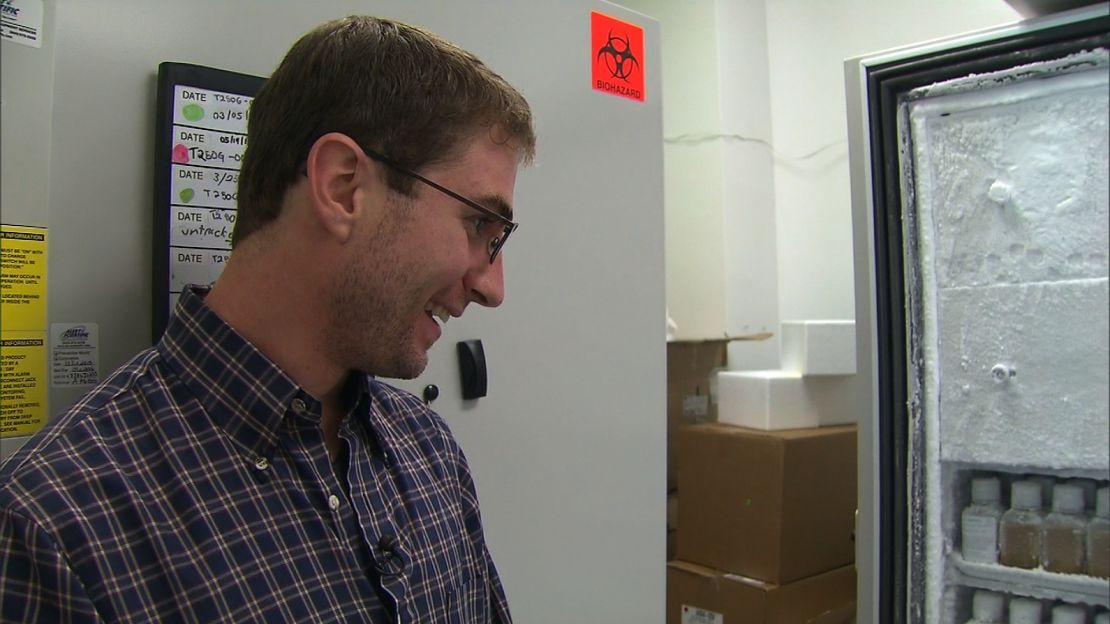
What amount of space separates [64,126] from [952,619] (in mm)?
1089

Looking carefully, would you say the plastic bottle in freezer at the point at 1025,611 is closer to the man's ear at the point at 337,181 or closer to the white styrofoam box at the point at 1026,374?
the white styrofoam box at the point at 1026,374

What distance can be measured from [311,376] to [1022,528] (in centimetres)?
78

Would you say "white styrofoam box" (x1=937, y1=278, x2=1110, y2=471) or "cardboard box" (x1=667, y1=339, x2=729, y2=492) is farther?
"cardboard box" (x1=667, y1=339, x2=729, y2=492)

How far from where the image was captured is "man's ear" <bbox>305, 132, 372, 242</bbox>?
79 cm

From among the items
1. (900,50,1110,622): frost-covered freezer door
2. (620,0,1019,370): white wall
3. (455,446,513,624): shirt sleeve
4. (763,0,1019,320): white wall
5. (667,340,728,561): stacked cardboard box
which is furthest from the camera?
(620,0,1019,370): white wall

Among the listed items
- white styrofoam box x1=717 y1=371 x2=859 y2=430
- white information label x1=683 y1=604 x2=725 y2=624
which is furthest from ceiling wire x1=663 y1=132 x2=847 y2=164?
white information label x1=683 y1=604 x2=725 y2=624

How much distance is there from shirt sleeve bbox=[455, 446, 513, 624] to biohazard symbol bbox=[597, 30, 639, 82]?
2.25 feet

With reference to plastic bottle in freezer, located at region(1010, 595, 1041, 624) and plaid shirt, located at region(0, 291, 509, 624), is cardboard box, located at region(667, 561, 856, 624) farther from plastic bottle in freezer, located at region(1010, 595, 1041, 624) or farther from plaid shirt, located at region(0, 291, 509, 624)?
plaid shirt, located at region(0, 291, 509, 624)

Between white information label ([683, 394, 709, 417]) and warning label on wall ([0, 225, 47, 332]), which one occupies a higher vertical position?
warning label on wall ([0, 225, 47, 332])

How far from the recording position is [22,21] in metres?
0.75

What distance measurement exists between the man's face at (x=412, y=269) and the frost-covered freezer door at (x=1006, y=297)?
49 centimetres

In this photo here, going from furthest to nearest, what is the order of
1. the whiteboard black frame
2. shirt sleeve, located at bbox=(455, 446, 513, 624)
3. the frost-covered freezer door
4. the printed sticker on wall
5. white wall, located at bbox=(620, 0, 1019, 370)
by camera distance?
white wall, located at bbox=(620, 0, 1019, 370) < the printed sticker on wall < shirt sleeve, located at bbox=(455, 446, 513, 624) < the whiteboard black frame < the frost-covered freezer door

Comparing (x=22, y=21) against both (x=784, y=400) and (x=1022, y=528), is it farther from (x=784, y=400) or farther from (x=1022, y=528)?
(x=784, y=400)

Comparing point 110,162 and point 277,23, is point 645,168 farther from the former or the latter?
point 110,162
